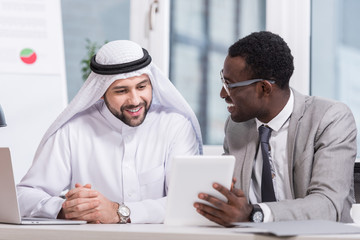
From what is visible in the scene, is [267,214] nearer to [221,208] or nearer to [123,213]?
[221,208]

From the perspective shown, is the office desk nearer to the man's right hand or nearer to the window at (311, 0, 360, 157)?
the man's right hand

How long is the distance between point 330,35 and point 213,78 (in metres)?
0.91

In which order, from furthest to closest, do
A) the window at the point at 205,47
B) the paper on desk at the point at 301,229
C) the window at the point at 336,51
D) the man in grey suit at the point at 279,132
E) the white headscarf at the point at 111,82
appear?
the window at the point at 205,47, the window at the point at 336,51, the white headscarf at the point at 111,82, the man in grey suit at the point at 279,132, the paper on desk at the point at 301,229

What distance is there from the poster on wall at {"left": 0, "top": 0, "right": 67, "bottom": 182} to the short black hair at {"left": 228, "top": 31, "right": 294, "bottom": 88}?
203 centimetres

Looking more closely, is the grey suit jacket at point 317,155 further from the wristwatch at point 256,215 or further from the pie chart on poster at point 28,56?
the pie chart on poster at point 28,56

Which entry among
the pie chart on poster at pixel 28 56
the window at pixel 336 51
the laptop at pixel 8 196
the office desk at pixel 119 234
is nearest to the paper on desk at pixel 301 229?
the office desk at pixel 119 234

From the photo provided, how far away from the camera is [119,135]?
9.55 feet

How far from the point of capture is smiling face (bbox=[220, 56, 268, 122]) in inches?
103

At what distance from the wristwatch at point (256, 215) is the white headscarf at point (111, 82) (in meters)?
0.96

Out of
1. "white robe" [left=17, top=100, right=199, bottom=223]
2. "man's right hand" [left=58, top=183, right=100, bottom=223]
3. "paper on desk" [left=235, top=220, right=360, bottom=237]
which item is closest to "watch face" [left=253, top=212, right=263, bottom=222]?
"paper on desk" [left=235, top=220, right=360, bottom=237]

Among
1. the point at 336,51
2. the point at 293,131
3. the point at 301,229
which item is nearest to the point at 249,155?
the point at 293,131

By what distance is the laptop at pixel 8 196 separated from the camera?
1.86 m

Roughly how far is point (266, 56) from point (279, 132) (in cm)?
38

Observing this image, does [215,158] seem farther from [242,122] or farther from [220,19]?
[220,19]
